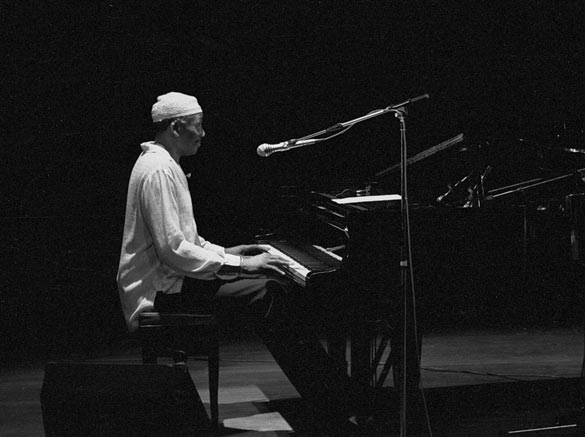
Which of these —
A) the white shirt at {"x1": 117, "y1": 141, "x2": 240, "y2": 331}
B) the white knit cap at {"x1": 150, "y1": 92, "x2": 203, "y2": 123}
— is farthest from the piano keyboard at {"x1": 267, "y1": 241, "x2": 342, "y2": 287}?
the white knit cap at {"x1": 150, "y1": 92, "x2": 203, "y2": 123}

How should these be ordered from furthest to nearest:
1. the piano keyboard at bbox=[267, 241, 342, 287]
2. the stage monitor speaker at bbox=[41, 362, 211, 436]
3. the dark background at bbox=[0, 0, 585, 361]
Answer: the dark background at bbox=[0, 0, 585, 361] < the piano keyboard at bbox=[267, 241, 342, 287] < the stage monitor speaker at bbox=[41, 362, 211, 436]

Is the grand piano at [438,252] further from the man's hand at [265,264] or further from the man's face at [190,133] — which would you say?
the man's face at [190,133]

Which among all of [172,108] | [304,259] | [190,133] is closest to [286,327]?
[304,259]

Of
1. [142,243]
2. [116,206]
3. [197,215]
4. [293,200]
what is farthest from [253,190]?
[142,243]

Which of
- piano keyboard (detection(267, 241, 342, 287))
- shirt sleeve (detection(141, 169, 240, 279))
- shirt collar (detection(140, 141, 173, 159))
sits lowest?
piano keyboard (detection(267, 241, 342, 287))

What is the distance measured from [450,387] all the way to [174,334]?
164cm

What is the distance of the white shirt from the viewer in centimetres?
390

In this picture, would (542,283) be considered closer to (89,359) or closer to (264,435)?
(264,435)

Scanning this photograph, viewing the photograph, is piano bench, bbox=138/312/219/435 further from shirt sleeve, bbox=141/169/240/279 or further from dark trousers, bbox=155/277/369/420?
shirt sleeve, bbox=141/169/240/279

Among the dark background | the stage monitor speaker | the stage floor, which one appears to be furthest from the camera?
the dark background

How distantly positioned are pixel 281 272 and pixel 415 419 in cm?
87

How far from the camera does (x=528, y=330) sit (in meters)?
6.30

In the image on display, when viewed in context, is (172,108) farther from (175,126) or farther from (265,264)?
(265,264)

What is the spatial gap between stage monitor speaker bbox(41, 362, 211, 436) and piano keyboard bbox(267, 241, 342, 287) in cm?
130
